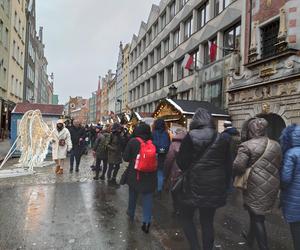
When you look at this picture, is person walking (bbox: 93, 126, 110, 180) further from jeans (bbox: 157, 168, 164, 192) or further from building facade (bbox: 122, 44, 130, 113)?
building facade (bbox: 122, 44, 130, 113)

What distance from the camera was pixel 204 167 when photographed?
402 cm

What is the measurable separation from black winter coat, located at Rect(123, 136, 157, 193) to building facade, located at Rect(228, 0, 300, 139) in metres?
7.77

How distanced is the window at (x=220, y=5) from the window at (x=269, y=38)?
5835mm

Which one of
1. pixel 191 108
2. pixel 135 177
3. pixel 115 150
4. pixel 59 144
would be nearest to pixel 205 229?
pixel 135 177

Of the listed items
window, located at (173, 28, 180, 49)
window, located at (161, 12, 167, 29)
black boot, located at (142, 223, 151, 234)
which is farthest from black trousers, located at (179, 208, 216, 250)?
window, located at (161, 12, 167, 29)

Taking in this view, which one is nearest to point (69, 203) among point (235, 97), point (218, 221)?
point (218, 221)

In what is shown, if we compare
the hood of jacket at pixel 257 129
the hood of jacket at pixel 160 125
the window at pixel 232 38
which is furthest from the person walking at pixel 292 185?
the window at pixel 232 38

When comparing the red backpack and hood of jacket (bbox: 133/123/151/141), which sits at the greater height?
hood of jacket (bbox: 133/123/151/141)

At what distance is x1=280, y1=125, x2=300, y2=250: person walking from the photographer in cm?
395

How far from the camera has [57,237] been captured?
16.6 ft

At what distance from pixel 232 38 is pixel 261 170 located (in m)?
15.9

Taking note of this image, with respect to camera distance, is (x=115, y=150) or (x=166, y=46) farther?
(x=166, y=46)

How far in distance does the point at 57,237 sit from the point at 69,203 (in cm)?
230

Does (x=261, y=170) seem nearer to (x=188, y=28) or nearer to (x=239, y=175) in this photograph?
(x=239, y=175)
